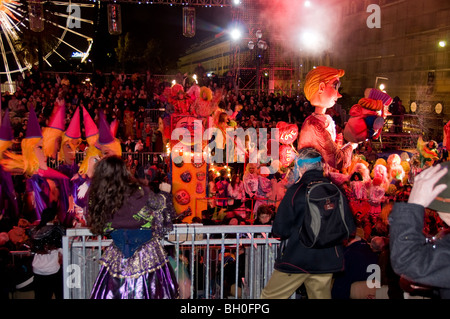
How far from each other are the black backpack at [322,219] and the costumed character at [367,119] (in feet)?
10.5

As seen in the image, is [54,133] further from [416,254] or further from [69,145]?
[416,254]

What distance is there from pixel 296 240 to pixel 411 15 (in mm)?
18944

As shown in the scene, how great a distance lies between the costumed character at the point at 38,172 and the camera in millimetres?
6449

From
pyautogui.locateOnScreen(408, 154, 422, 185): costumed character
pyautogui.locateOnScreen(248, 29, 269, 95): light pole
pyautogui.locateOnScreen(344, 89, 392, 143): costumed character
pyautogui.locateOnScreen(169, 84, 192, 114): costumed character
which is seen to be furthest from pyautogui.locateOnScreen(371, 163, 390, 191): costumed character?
pyautogui.locateOnScreen(248, 29, 269, 95): light pole

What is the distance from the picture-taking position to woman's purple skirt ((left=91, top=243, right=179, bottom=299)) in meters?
3.07

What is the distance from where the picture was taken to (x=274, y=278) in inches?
120

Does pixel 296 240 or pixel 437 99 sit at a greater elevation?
pixel 437 99

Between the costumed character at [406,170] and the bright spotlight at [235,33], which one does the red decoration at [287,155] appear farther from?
the bright spotlight at [235,33]

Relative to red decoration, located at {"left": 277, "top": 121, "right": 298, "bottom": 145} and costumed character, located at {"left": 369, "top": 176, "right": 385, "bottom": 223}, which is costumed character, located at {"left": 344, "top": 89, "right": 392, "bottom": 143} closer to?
red decoration, located at {"left": 277, "top": 121, "right": 298, "bottom": 145}

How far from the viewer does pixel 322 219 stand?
9.52 feet

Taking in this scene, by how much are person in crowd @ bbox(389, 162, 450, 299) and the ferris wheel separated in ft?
60.0

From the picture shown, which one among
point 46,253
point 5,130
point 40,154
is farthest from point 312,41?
point 46,253

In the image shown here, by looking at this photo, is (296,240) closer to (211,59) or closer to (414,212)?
(414,212)
